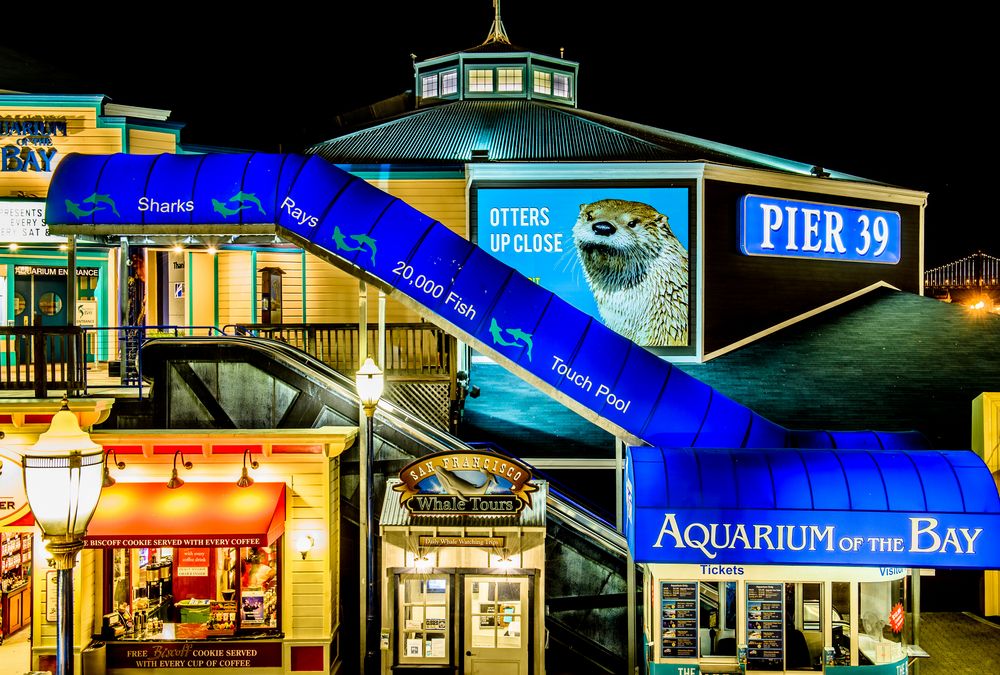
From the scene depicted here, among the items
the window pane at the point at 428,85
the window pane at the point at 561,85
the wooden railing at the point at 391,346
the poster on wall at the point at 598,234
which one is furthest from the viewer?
the window pane at the point at 428,85

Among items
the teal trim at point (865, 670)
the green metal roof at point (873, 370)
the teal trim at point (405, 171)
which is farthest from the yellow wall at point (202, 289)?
the teal trim at point (865, 670)

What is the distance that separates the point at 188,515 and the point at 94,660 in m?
3.12

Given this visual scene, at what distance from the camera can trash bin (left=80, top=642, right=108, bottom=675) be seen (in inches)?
441

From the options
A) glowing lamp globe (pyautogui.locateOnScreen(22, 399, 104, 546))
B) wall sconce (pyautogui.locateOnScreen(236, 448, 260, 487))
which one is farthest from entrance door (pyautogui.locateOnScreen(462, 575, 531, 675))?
glowing lamp globe (pyautogui.locateOnScreen(22, 399, 104, 546))

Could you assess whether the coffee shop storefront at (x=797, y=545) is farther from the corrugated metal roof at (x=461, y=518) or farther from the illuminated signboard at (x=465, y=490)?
the illuminated signboard at (x=465, y=490)

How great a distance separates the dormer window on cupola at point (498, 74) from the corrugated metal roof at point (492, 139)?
93 cm

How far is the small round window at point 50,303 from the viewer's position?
16.8 meters

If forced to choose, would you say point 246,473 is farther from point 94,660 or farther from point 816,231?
point 816,231

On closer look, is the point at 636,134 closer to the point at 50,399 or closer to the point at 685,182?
the point at 685,182

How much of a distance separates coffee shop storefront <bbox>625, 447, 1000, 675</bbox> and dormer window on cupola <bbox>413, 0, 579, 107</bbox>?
15305 millimetres

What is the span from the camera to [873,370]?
648 inches

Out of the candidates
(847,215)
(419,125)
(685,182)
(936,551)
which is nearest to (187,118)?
(419,125)

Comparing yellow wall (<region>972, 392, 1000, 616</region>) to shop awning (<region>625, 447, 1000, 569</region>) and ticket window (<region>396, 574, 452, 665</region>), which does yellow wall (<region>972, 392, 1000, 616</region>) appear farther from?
ticket window (<region>396, 574, 452, 665</region>)

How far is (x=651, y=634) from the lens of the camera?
11.0m
